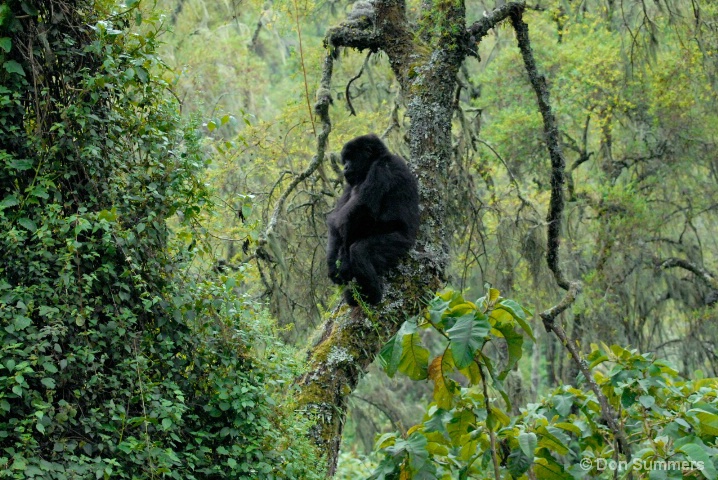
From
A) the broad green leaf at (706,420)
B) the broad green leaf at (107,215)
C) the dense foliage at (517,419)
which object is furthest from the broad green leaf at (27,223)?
the broad green leaf at (706,420)

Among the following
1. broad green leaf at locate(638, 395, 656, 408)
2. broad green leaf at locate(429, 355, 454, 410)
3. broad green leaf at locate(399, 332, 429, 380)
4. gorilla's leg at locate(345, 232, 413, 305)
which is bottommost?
broad green leaf at locate(638, 395, 656, 408)

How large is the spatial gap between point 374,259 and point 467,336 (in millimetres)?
1744

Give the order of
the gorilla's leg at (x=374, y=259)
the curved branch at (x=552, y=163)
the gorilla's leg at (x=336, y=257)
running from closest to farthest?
the gorilla's leg at (x=374, y=259), the gorilla's leg at (x=336, y=257), the curved branch at (x=552, y=163)

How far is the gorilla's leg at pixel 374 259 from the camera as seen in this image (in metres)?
5.38

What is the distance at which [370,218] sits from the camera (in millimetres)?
6227

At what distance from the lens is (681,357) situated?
13281 mm

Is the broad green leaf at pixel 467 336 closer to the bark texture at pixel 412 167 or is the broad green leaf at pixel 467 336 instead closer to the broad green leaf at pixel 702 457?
the bark texture at pixel 412 167

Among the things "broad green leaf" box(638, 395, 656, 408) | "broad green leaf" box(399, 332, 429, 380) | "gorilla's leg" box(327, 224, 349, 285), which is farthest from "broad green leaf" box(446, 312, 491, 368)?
"gorilla's leg" box(327, 224, 349, 285)

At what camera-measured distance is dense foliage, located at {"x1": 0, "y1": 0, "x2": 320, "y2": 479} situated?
10.8 feet

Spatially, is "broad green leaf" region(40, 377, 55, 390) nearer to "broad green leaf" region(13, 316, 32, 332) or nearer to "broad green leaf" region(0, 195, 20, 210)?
"broad green leaf" region(13, 316, 32, 332)

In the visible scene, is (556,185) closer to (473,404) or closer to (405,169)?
(405,169)

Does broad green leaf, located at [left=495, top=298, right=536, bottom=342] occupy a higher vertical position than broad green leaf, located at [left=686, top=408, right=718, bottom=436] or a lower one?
higher

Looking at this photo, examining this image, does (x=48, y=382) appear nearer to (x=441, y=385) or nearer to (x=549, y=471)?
(x=441, y=385)

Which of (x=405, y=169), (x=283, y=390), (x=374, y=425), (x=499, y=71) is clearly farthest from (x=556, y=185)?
(x=374, y=425)
